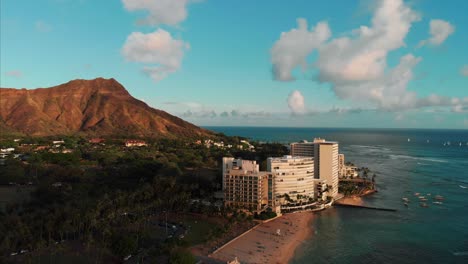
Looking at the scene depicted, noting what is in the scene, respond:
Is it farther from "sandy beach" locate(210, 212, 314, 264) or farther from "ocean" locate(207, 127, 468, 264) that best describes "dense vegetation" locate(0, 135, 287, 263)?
"ocean" locate(207, 127, 468, 264)

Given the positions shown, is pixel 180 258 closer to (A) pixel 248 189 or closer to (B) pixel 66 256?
(B) pixel 66 256

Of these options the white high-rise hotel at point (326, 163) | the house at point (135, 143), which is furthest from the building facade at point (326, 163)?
the house at point (135, 143)

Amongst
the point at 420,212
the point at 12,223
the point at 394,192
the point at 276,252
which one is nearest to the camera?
the point at 12,223

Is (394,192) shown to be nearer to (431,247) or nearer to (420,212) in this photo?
(420,212)

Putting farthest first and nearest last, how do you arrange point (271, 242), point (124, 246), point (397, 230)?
1. point (397, 230)
2. point (271, 242)
3. point (124, 246)

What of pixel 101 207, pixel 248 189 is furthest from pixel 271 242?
pixel 101 207

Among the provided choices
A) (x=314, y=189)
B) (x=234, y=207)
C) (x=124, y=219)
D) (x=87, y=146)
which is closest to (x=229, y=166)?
(x=234, y=207)

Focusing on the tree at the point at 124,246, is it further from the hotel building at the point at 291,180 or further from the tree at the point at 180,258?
the hotel building at the point at 291,180
